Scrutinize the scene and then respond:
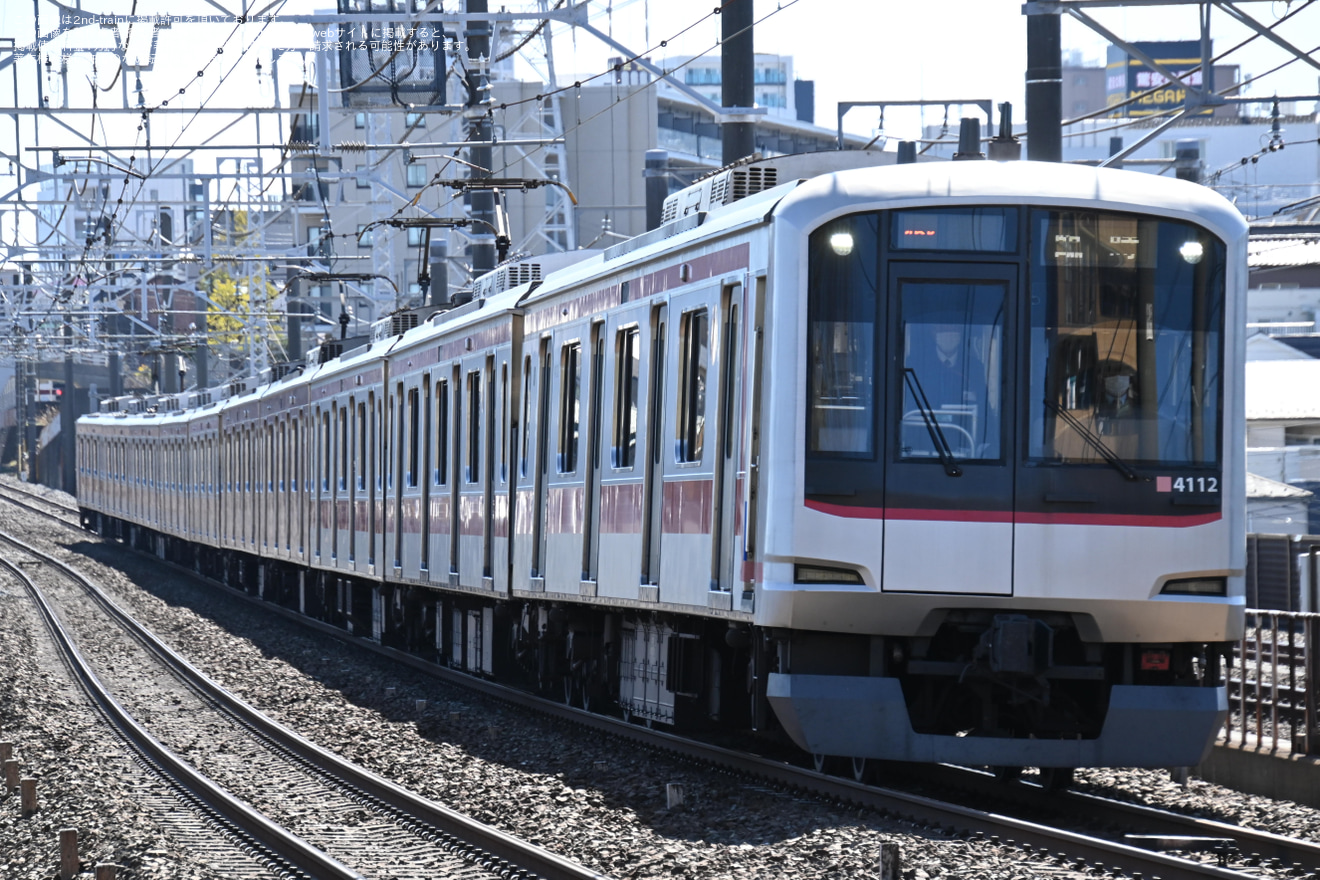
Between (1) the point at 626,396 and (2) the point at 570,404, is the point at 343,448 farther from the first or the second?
(1) the point at 626,396

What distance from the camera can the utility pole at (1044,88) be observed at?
41.4 feet

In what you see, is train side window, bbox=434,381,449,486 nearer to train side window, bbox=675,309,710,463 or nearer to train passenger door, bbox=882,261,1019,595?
train side window, bbox=675,309,710,463

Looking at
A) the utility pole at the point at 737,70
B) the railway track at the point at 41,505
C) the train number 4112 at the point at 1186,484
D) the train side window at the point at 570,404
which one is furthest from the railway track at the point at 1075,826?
the railway track at the point at 41,505

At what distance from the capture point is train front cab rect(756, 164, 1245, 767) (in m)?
8.91

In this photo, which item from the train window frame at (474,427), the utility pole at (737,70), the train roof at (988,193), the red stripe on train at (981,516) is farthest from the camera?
the train window frame at (474,427)

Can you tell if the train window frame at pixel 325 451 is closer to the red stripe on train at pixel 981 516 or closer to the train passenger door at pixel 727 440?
the train passenger door at pixel 727 440

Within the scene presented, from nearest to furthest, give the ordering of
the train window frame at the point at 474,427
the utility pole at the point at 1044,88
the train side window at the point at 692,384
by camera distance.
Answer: the train side window at the point at 692,384
the utility pole at the point at 1044,88
the train window frame at the point at 474,427

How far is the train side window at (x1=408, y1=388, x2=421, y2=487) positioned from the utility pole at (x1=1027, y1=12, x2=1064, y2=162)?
753 cm

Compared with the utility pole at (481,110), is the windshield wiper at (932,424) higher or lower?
lower

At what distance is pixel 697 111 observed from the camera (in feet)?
262

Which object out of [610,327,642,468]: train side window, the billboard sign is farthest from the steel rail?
the billboard sign

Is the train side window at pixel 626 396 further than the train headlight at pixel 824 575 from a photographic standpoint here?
Yes

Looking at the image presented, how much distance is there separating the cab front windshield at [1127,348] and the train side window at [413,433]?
403 inches

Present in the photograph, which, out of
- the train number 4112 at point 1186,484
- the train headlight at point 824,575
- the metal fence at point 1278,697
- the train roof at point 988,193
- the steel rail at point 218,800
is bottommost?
the steel rail at point 218,800
